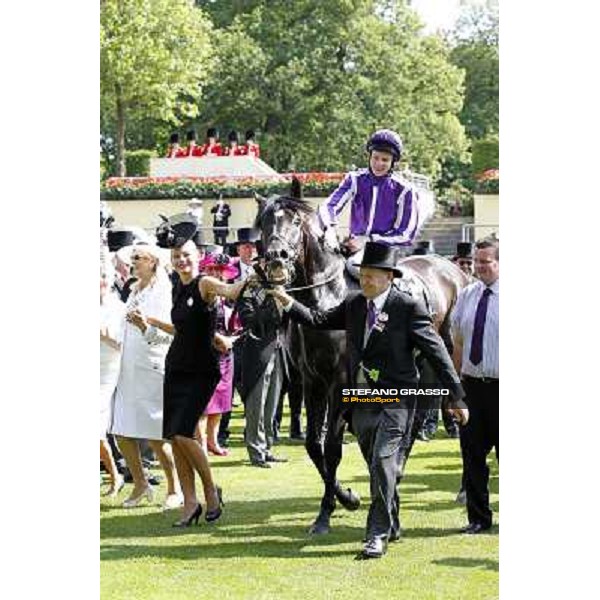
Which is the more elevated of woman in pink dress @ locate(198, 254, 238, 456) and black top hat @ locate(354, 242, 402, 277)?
black top hat @ locate(354, 242, 402, 277)

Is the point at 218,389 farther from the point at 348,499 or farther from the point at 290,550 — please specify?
the point at 290,550

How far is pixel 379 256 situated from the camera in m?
8.23

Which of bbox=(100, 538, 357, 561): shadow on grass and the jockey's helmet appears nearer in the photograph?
bbox=(100, 538, 357, 561): shadow on grass

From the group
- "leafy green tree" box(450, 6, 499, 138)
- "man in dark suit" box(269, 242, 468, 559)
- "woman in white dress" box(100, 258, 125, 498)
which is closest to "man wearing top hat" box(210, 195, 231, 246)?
"woman in white dress" box(100, 258, 125, 498)

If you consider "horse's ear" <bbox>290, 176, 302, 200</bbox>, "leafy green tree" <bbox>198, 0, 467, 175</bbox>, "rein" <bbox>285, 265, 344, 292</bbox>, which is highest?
"leafy green tree" <bbox>198, 0, 467, 175</bbox>

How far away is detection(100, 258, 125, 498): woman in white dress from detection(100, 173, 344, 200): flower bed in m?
0.67

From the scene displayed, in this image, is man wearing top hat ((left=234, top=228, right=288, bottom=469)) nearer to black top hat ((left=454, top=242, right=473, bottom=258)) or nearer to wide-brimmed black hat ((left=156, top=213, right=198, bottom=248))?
wide-brimmed black hat ((left=156, top=213, right=198, bottom=248))

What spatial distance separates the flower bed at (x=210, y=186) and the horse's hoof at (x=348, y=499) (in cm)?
193

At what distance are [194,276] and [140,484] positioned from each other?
1736 mm

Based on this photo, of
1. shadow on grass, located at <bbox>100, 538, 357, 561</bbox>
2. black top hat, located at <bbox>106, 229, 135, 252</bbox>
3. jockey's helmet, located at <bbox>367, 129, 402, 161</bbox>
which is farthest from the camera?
black top hat, located at <bbox>106, 229, 135, 252</bbox>

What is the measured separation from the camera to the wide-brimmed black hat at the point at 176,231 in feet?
29.9

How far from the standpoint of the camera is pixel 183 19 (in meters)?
9.06

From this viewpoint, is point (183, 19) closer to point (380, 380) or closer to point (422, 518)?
point (380, 380)

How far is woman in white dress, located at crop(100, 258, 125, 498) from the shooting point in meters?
10.0
